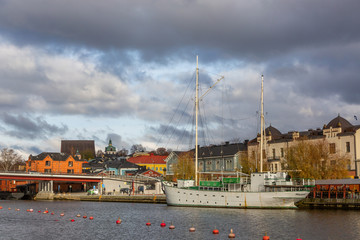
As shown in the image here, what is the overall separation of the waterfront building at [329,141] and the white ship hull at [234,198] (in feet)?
49.3

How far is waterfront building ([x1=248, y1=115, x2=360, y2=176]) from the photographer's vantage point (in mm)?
100188

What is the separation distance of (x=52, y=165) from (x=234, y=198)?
330ft

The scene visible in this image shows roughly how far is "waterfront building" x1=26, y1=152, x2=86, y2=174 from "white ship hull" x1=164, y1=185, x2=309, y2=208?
292ft

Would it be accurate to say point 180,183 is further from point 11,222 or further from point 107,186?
point 107,186

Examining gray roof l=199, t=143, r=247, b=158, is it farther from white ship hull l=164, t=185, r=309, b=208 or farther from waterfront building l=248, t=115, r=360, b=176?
white ship hull l=164, t=185, r=309, b=208

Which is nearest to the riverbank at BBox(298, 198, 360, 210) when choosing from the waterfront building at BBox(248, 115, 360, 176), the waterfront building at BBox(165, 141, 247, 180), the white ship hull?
the white ship hull

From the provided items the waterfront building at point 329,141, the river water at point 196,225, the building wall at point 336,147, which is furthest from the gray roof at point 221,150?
the river water at point 196,225

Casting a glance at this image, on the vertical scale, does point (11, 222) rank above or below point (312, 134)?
below

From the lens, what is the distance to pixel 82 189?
161 meters

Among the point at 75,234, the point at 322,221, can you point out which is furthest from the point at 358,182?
the point at 75,234

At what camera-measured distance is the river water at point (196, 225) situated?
163 feet

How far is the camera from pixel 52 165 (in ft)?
541

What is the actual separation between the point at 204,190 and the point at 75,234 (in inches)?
1422

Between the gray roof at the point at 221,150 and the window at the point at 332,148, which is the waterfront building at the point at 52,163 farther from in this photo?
the window at the point at 332,148
